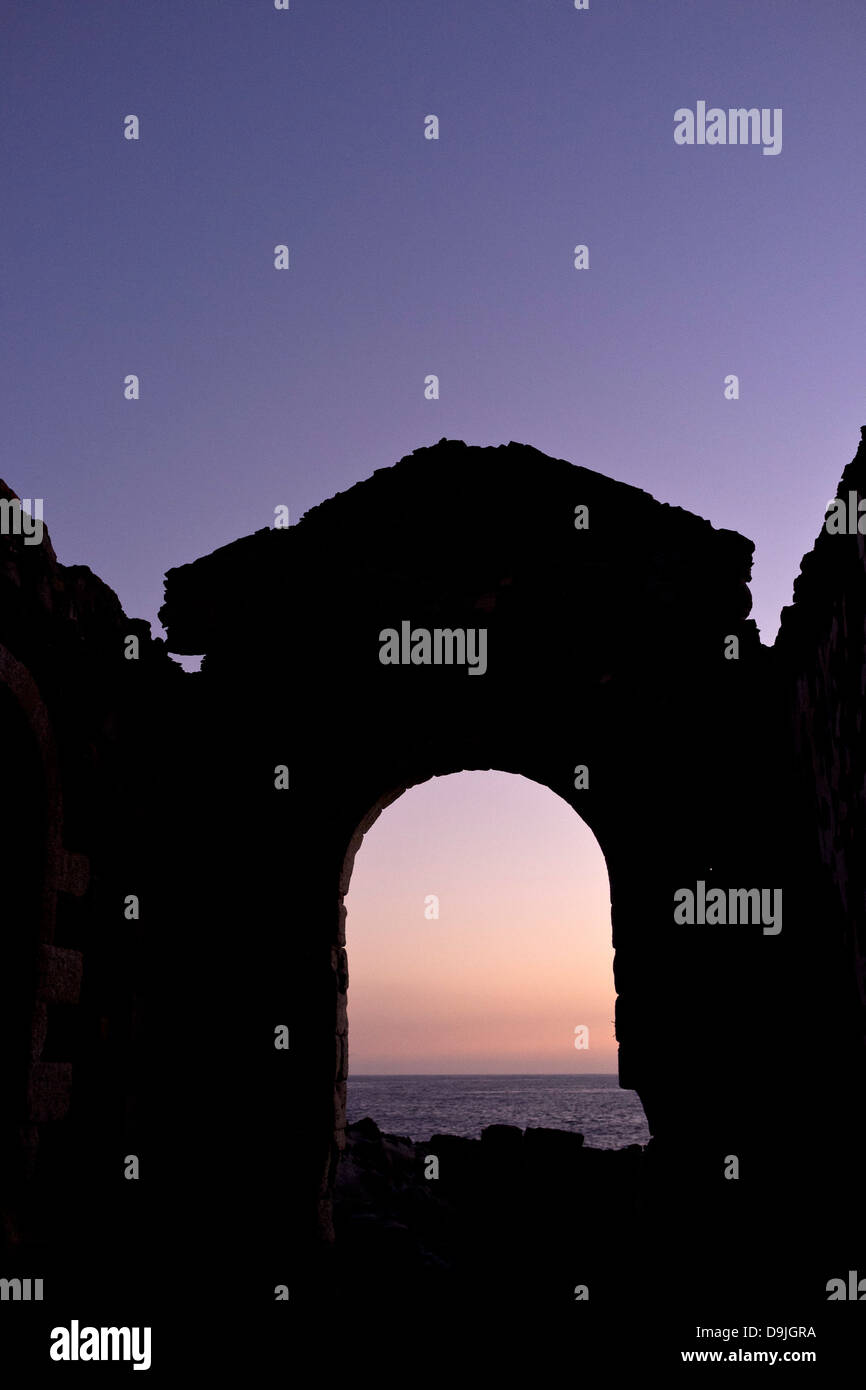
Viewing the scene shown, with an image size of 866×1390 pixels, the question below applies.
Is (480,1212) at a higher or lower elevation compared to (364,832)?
lower

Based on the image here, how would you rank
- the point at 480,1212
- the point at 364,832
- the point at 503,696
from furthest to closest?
1. the point at 480,1212
2. the point at 364,832
3. the point at 503,696

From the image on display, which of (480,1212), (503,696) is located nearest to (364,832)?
(503,696)

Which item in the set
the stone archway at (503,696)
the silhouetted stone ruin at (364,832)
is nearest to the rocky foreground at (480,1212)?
the silhouetted stone ruin at (364,832)

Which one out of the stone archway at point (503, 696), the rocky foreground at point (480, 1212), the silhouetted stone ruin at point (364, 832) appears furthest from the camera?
the rocky foreground at point (480, 1212)

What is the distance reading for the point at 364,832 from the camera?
8430mm

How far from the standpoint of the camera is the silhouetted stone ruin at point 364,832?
6.07 metres

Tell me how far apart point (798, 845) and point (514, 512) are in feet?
11.5

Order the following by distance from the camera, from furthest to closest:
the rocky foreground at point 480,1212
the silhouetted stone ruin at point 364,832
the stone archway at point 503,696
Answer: the rocky foreground at point 480,1212 → the stone archway at point 503,696 → the silhouetted stone ruin at point 364,832

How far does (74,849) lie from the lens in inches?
249

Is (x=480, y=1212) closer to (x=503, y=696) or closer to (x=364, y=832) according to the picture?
(x=364, y=832)

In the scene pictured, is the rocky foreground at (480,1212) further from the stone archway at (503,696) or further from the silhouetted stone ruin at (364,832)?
the stone archway at (503,696)

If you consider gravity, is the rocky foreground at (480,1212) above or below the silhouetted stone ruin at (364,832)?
below

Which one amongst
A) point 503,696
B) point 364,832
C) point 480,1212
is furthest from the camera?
point 480,1212

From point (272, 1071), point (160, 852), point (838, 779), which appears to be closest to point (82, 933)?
point (160, 852)
